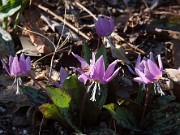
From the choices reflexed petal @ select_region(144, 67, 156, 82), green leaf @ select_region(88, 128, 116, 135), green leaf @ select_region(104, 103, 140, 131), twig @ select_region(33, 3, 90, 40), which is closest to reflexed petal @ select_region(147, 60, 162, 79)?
reflexed petal @ select_region(144, 67, 156, 82)

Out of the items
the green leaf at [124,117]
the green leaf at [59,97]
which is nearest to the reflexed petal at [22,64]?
the green leaf at [59,97]

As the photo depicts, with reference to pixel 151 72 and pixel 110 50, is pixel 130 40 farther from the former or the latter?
pixel 151 72

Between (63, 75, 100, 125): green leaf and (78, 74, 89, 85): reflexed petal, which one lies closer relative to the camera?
(78, 74, 89, 85): reflexed petal

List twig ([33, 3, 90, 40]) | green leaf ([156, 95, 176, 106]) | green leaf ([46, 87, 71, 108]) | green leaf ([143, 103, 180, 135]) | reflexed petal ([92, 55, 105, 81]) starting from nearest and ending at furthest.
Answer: reflexed petal ([92, 55, 105, 81]) < green leaf ([46, 87, 71, 108]) < green leaf ([143, 103, 180, 135]) < green leaf ([156, 95, 176, 106]) < twig ([33, 3, 90, 40])

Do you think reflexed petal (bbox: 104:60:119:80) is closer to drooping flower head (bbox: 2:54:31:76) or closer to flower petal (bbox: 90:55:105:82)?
flower petal (bbox: 90:55:105:82)

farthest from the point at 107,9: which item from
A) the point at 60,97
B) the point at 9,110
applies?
the point at 60,97

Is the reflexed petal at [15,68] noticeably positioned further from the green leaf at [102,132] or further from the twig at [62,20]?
the twig at [62,20]
